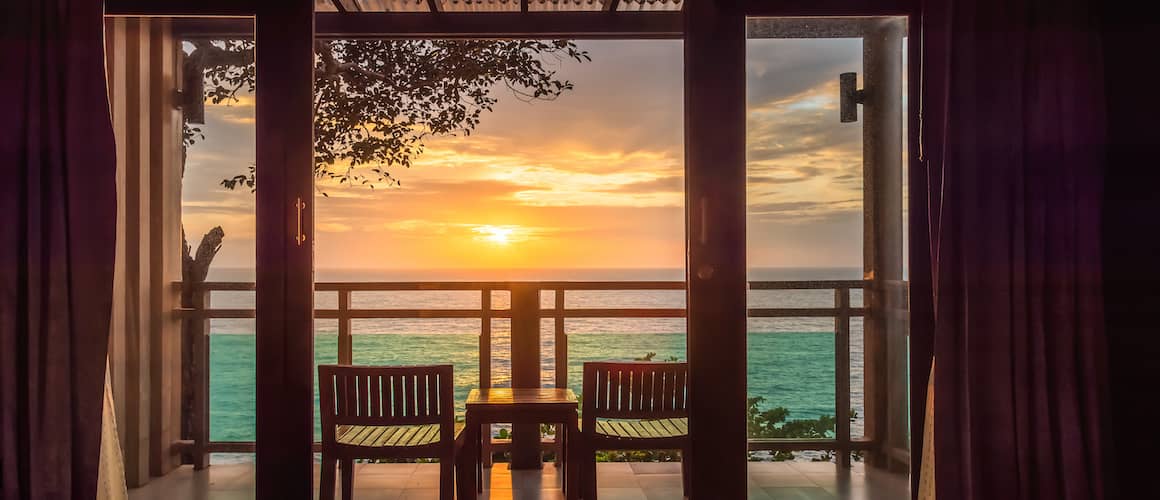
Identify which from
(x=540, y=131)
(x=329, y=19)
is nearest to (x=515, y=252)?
(x=540, y=131)

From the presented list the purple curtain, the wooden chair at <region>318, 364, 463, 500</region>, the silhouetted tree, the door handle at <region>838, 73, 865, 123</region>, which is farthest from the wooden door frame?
the silhouetted tree

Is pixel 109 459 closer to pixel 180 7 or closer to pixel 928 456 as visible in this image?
pixel 180 7

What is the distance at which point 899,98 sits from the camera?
7.68 feet

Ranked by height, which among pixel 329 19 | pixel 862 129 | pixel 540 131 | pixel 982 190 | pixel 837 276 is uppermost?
pixel 540 131

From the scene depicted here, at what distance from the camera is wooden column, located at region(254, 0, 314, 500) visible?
2223mm

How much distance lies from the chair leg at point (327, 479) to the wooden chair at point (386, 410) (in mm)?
22

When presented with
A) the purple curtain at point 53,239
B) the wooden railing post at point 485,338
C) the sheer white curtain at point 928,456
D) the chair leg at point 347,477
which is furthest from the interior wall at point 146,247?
the sheer white curtain at point 928,456

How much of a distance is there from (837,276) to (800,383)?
0.39 m

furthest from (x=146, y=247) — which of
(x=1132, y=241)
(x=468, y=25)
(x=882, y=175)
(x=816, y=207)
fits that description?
(x=1132, y=241)

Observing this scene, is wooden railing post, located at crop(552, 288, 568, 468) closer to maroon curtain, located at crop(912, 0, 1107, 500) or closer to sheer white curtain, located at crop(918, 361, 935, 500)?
sheer white curtain, located at crop(918, 361, 935, 500)

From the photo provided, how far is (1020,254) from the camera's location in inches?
79.7

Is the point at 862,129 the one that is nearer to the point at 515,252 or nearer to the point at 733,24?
the point at 733,24

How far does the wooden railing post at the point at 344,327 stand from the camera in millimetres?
4008

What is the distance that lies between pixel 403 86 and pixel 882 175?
3.63 m
